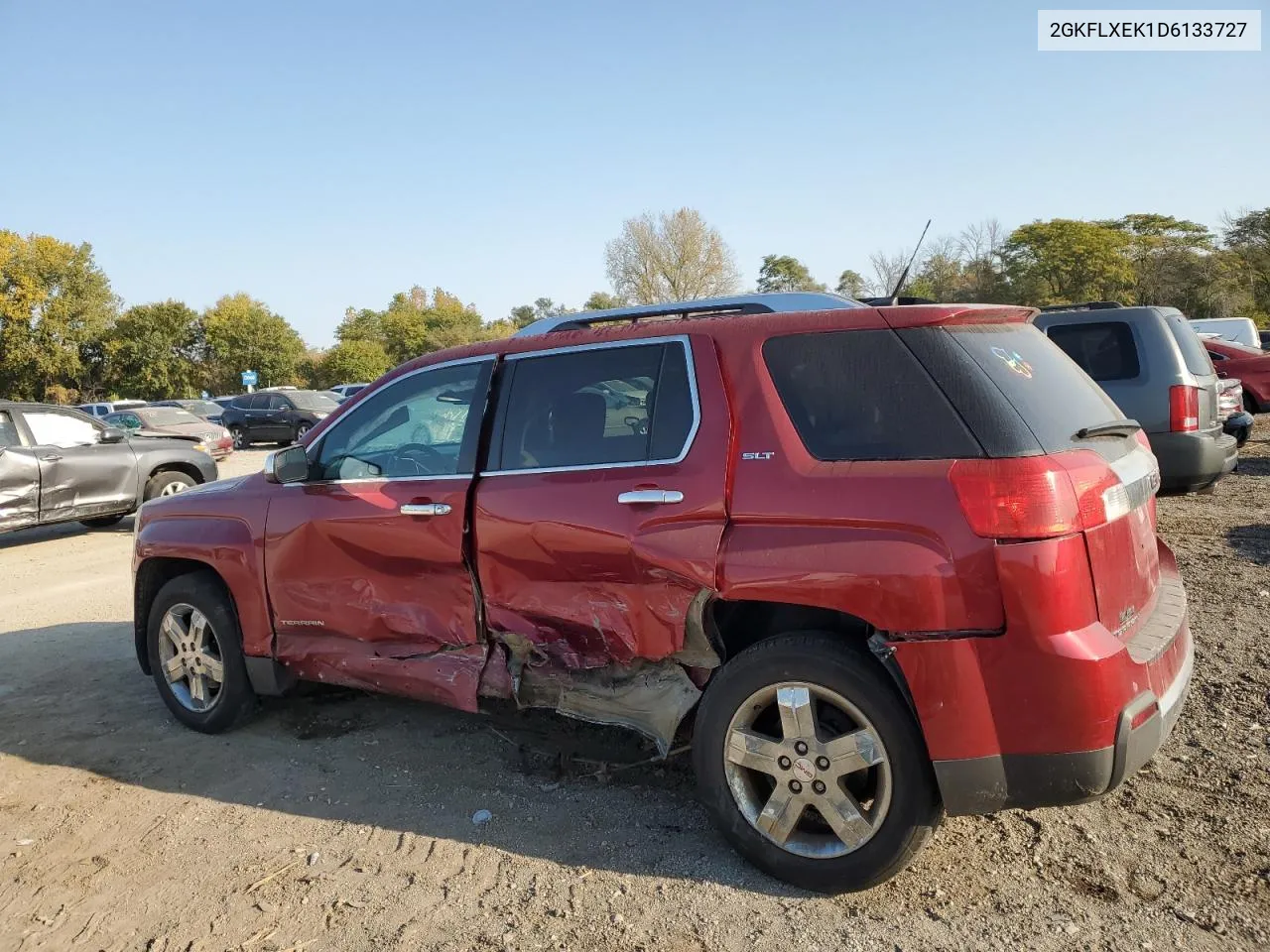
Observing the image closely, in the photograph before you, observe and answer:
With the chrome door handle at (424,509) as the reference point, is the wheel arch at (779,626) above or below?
below

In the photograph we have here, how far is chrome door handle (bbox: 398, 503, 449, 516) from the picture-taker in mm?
3664

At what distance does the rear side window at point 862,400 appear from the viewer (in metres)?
2.71

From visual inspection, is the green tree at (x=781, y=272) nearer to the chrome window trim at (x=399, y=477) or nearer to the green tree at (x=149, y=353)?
the green tree at (x=149, y=353)

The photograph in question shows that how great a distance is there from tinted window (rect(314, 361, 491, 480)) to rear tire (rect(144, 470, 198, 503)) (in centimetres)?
747

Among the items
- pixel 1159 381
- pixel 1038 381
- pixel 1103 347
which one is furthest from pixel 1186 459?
pixel 1038 381

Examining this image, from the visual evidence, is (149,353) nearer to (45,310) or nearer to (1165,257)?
(45,310)

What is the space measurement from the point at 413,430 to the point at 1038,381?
2.65m

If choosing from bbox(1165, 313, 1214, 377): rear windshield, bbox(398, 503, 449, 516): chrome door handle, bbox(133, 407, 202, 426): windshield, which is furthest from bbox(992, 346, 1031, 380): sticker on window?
bbox(133, 407, 202, 426): windshield

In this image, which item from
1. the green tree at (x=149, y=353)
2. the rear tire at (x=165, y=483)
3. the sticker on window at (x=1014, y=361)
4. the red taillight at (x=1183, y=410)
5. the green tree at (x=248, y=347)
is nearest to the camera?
the sticker on window at (x=1014, y=361)

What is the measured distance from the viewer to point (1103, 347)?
749 cm

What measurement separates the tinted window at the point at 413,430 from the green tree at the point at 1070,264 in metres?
54.3

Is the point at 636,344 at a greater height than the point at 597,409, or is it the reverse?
the point at 636,344

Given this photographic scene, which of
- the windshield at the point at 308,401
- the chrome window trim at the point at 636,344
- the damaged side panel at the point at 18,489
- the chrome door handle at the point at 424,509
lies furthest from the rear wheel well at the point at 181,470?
the windshield at the point at 308,401

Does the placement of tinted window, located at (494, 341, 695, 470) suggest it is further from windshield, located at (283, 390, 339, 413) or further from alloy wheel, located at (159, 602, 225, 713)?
windshield, located at (283, 390, 339, 413)
